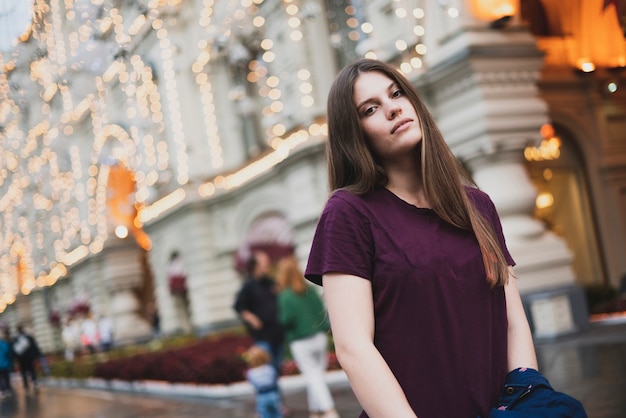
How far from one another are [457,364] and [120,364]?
66.8 feet

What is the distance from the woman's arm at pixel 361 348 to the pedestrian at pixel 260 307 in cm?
815

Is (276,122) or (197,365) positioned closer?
(197,365)

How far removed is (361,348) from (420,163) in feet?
2.07

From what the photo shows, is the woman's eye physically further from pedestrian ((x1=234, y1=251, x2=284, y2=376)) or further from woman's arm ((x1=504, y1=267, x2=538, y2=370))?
pedestrian ((x1=234, y1=251, x2=284, y2=376))

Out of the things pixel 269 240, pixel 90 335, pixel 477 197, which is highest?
pixel 269 240

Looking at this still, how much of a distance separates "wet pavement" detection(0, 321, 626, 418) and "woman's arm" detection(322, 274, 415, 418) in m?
5.51

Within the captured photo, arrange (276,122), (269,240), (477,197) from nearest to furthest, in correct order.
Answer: (477,197) → (276,122) → (269,240)

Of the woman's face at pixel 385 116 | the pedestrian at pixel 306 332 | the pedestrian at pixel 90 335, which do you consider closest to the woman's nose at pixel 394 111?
the woman's face at pixel 385 116

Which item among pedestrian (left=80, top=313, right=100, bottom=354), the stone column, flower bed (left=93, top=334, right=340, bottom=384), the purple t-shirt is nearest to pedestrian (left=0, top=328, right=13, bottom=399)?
flower bed (left=93, top=334, right=340, bottom=384)

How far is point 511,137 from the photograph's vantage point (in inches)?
555

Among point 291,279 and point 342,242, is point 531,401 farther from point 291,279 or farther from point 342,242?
point 291,279

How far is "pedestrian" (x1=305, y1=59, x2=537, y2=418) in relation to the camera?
2316 mm

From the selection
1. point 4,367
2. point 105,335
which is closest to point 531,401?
point 4,367

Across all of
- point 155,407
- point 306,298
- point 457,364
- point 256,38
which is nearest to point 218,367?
point 155,407
